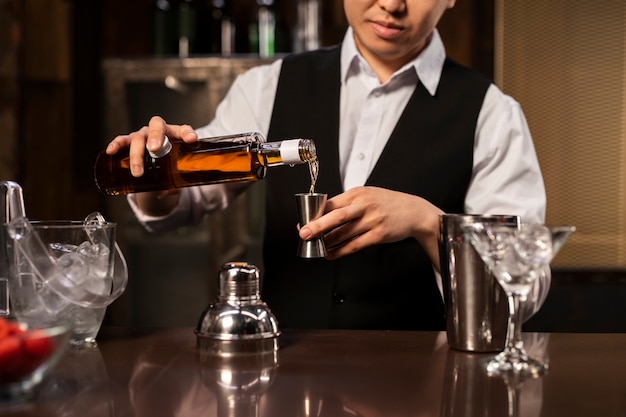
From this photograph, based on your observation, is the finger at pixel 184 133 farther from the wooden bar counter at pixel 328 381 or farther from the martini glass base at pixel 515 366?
the martini glass base at pixel 515 366

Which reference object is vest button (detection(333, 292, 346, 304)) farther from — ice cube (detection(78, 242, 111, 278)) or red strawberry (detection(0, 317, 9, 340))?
red strawberry (detection(0, 317, 9, 340))

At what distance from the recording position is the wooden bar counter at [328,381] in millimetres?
932

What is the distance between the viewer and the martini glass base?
1.09 metres

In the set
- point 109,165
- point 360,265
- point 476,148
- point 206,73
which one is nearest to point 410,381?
point 109,165

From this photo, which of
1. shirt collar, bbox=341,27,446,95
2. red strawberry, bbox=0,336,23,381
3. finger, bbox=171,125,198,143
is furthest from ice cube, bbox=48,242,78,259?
shirt collar, bbox=341,27,446,95

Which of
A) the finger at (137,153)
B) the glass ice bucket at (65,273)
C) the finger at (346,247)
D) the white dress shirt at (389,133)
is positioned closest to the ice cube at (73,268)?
the glass ice bucket at (65,273)

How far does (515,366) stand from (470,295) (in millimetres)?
156

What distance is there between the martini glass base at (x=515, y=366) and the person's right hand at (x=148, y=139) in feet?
1.88

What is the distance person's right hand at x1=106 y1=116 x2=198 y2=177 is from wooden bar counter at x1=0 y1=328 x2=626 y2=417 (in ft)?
0.89

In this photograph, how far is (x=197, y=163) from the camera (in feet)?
4.62

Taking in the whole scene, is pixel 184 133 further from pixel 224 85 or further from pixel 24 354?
pixel 224 85

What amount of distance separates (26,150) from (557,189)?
2202 millimetres

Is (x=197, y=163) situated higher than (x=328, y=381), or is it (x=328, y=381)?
(x=197, y=163)

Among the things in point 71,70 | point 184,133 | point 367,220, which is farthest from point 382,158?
point 71,70
